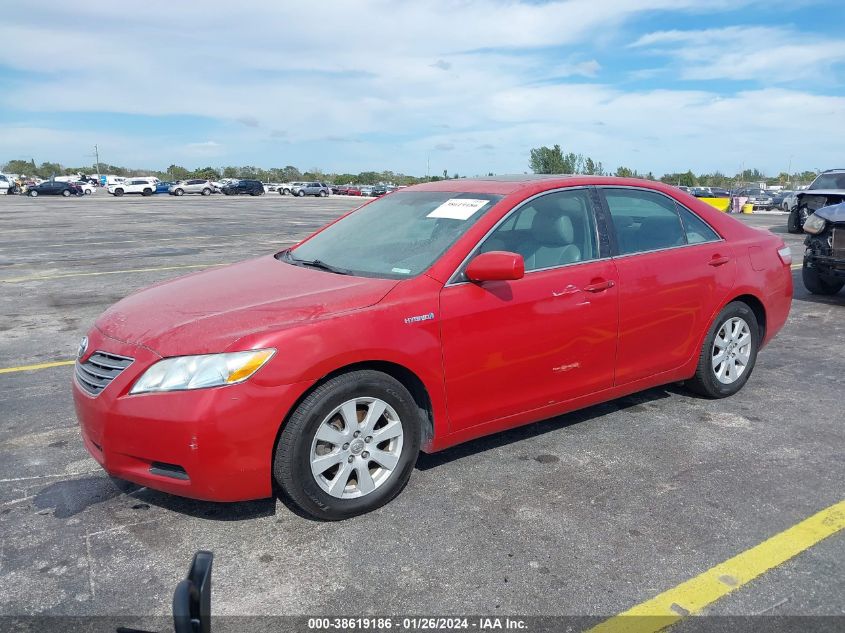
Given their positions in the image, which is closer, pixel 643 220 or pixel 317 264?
pixel 317 264

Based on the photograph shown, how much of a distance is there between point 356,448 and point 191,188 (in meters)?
66.6

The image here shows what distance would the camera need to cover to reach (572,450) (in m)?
4.22

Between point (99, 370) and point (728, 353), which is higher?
point (99, 370)

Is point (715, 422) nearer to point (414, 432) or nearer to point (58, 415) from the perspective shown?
point (414, 432)

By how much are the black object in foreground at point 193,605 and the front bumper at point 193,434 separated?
5.31 ft

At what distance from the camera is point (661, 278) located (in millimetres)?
4445

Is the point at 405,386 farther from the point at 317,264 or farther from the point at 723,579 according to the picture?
the point at 723,579

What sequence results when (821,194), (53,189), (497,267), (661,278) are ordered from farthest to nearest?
(53,189) < (821,194) < (661,278) < (497,267)

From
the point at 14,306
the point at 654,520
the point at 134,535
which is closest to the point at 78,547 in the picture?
the point at 134,535

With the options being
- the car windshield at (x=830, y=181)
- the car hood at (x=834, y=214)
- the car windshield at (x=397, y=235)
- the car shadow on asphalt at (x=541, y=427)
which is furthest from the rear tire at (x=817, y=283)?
the car windshield at (x=830, y=181)

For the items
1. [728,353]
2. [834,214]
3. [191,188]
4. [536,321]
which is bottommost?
[728,353]

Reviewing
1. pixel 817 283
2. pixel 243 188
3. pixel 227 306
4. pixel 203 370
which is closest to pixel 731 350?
pixel 227 306

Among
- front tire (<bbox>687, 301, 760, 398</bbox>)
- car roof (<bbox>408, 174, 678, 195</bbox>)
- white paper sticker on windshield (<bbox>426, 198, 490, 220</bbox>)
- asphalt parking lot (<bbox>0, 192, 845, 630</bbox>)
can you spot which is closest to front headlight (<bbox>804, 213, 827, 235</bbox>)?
asphalt parking lot (<bbox>0, 192, 845, 630</bbox>)

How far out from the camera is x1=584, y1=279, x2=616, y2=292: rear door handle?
4.09 meters
